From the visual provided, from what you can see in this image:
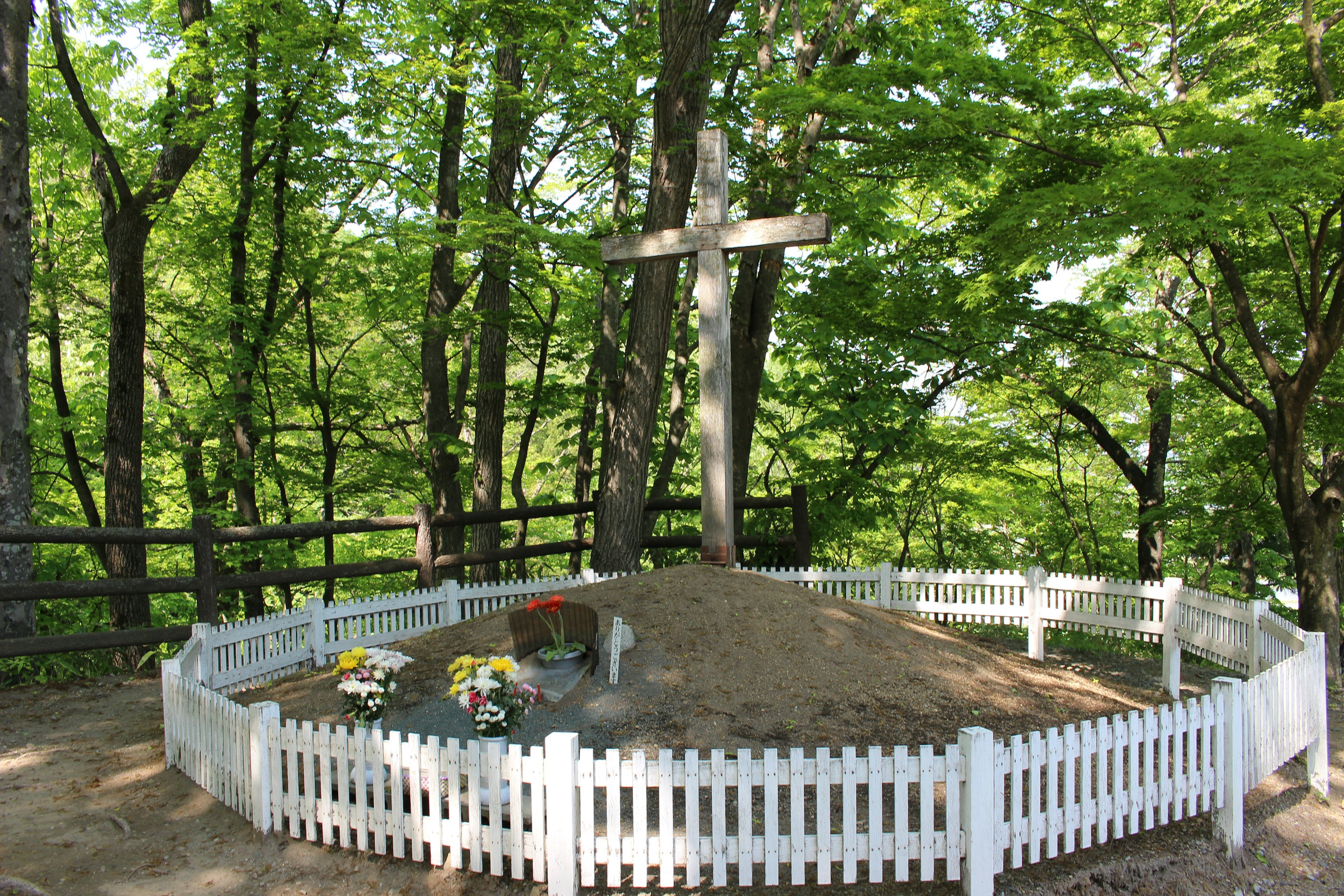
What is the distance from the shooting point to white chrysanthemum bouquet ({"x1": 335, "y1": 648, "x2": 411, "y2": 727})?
4.82 metres

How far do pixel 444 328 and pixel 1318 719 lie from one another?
32.4 feet

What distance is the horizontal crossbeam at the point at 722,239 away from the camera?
7.09m

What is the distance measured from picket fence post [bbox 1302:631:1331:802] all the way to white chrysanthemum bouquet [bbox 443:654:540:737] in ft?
16.9

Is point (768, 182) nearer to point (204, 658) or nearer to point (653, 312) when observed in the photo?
point (653, 312)

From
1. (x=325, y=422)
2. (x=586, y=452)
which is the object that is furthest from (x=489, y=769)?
(x=325, y=422)

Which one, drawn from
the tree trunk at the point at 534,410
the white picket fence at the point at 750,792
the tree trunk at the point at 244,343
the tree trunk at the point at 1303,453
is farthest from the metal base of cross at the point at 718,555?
the tree trunk at the point at 244,343

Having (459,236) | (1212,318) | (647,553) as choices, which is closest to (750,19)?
(459,236)

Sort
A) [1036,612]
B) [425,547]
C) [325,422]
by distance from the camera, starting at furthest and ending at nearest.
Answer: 1. [325,422]
2. [425,547]
3. [1036,612]

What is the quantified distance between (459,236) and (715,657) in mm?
5873

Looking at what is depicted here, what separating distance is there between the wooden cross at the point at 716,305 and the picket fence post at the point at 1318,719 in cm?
433

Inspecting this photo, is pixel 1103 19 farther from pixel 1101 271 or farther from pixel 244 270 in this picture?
pixel 244 270

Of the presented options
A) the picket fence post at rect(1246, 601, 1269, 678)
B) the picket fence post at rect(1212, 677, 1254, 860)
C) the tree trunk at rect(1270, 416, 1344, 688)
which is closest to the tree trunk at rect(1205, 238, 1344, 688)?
the tree trunk at rect(1270, 416, 1344, 688)

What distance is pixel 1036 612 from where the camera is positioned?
8461mm

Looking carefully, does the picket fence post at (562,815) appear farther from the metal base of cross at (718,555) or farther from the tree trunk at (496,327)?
the tree trunk at (496,327)
